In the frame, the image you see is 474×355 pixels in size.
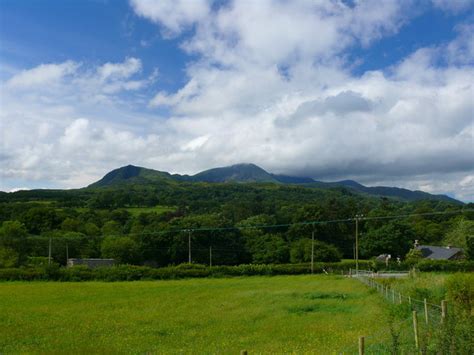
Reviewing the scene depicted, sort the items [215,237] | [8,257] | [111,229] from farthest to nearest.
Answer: [111,229] → [215,237] → [8,257]

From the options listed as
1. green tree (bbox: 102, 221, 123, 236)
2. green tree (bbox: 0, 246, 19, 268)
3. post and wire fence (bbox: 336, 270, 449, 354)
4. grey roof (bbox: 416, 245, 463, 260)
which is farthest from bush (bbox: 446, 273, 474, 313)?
green tree (bbox: 102, 221, 123, 236)

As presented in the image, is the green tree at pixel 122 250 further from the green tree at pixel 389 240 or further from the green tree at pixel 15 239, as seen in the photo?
the green tree at pixel 389 240

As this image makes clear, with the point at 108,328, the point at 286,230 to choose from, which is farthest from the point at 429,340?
the point at 286,230

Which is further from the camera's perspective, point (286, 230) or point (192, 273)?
point (286, 230)

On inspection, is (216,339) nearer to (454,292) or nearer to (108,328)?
(108,328)

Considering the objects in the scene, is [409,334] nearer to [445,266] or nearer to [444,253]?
[445,266]

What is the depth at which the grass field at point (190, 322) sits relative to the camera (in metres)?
18.1

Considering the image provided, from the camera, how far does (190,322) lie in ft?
79.9

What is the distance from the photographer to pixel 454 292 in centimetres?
2202

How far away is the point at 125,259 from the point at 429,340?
81105 mm

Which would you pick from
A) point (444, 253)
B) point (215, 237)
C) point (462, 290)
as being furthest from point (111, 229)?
point (462, 290)

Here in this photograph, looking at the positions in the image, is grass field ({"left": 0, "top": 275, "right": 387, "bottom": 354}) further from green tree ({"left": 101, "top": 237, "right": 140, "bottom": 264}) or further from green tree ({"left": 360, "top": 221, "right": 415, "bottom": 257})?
green tree ({"left": 360, "top": 221, "right": 415, "bottom": 257})

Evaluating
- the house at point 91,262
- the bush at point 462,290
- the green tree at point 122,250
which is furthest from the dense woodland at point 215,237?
the bush at point 462,290

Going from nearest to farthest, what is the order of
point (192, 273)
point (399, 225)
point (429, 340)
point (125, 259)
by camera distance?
1. point (429, 340)
2. point (192, 273)
3. point (125, 259)
4. point (399, 225)
